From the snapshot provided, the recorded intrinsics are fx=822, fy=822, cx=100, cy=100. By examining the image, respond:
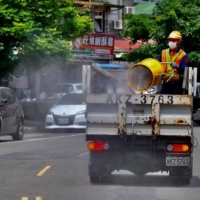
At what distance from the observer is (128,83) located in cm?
1350

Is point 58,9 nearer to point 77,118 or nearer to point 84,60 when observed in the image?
point 77,118

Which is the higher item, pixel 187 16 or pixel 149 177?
pixel 187 16

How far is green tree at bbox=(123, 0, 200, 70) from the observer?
38.2 metres

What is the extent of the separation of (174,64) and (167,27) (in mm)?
25901

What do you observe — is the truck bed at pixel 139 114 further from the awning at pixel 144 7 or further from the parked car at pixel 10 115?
the awning at pixel 144 7

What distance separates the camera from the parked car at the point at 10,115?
73.3 feet

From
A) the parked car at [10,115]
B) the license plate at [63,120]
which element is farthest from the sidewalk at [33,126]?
the parked car at [10,115]

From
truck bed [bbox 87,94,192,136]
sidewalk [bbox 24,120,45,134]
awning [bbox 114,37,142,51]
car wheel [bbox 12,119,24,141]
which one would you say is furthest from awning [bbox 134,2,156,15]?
truck bed [bbox 87,94,192,136]

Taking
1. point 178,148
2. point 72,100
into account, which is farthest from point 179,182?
point 72,100

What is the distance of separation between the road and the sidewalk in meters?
10.3

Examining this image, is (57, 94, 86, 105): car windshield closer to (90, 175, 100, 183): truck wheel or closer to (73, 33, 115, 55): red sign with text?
(73, 33, 115, 55): red sign with text

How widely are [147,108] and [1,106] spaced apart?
401 inches

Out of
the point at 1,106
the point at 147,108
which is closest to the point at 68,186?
the point at 147,108

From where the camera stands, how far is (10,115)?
22.9 meters
